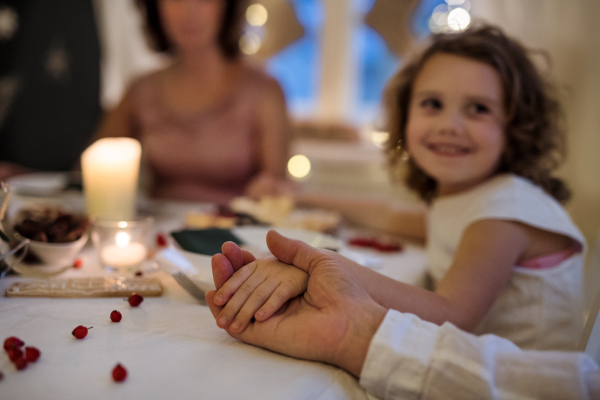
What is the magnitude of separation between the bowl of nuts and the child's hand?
0.31m

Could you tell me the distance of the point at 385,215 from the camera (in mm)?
1190

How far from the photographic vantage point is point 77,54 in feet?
8.89

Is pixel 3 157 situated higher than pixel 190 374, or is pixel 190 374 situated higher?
pixel 190 374

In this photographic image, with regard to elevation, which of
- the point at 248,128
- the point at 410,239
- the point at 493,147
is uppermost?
the point at 493,147

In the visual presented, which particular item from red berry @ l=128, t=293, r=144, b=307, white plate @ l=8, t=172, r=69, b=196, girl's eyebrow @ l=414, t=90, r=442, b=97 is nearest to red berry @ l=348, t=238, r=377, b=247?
girl's eyebrow @ l=414, t=90, r=442, b=97

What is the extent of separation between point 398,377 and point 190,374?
8.1 inches

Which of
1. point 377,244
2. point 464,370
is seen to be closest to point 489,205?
point 377,244

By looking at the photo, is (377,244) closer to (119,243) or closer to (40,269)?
(119,243)

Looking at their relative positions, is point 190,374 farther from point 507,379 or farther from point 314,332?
point 507,379

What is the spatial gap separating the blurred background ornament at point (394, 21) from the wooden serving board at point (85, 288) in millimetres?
2137

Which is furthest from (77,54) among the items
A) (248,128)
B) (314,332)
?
(314,332)

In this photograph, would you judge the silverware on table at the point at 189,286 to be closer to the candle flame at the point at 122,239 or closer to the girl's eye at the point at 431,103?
the candle flame at the point at 122,239

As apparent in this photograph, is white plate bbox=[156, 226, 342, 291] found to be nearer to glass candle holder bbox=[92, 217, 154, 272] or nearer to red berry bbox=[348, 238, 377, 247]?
glass candle holder bbox=[92, 217, 154, 272]

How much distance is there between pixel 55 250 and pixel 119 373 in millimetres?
362
